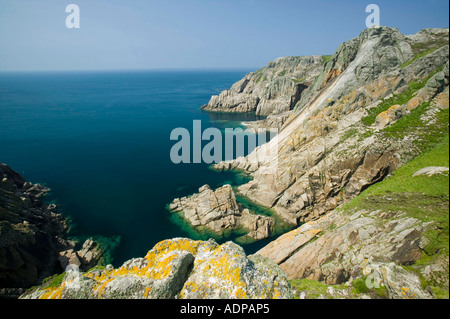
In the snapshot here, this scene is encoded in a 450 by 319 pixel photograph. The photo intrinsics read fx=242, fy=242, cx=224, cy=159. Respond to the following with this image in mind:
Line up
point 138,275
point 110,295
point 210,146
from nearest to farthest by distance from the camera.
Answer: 1. point 110,295
2. point 138,275
3. point 210,146

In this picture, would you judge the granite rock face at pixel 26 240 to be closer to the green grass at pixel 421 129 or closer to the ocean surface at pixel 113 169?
the ocean surface at pixel 113 169

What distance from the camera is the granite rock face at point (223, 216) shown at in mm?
40156

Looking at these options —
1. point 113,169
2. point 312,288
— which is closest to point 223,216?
point 312,288

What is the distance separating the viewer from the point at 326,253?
81.3 ft

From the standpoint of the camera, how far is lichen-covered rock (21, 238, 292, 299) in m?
10.7

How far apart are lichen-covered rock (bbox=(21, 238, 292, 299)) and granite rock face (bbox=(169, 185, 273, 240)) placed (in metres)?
27.3

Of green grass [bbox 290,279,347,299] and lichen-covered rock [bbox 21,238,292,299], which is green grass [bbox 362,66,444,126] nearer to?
green grass [bbox 290,279,347,299]

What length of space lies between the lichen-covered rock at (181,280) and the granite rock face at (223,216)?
27322 mm

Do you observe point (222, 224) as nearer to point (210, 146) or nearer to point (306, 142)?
point (306, 142)

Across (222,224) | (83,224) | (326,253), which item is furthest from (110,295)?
(83,224)

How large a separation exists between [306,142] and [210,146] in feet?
121

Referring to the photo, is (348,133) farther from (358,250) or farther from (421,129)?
(358,250)

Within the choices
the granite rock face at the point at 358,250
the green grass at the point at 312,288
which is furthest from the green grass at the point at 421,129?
the green grass at the point at 312,288
